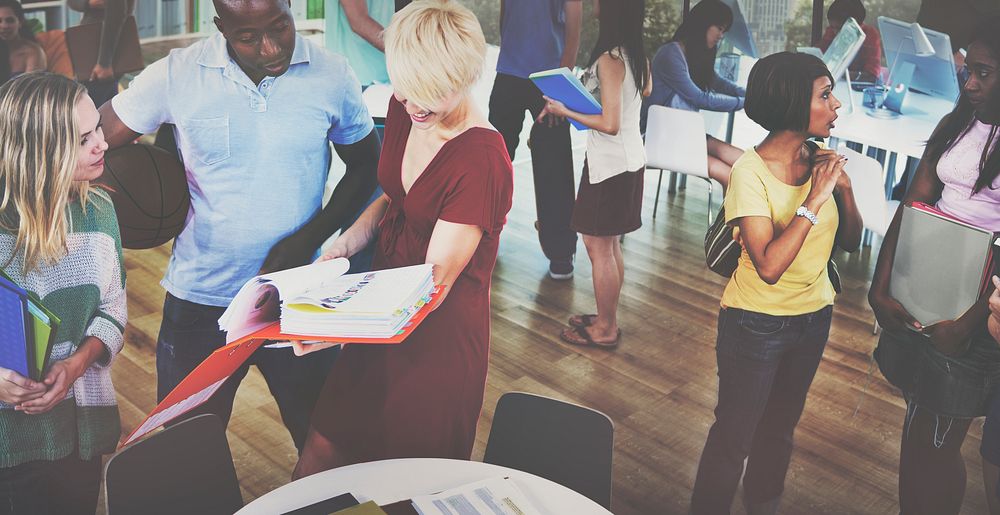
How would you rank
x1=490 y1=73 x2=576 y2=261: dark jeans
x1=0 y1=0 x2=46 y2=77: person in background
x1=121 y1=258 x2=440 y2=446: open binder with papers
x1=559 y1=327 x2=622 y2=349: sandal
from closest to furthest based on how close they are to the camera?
x1=121 y1=258 x2=440 y2=446: open binder with papers, x1=0 y1=0 x2=46 y2=77: person in background, x1=490 y1=73 x2=576 y2=261: dark jeans, x1=559 y1=327 x2=622 y2=349: sandal

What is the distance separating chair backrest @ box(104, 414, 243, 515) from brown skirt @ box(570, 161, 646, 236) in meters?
2.23

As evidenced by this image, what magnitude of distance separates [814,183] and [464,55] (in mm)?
1091

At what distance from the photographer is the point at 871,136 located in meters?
3.31

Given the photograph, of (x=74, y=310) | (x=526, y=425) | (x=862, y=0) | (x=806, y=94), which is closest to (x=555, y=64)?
(x=862, y=0)

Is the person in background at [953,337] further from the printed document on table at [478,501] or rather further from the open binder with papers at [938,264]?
the printed document on table at [478,501]

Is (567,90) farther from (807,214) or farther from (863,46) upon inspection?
(807,214)

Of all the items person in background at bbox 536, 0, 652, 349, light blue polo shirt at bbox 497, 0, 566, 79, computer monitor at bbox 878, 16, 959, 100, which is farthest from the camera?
light blue polo shirt at bbox 497, 0, 566, 79

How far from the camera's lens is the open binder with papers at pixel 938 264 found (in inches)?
105

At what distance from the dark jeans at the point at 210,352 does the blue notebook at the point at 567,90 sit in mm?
1389

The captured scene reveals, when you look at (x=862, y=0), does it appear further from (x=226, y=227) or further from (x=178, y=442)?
(x=178, y=442)

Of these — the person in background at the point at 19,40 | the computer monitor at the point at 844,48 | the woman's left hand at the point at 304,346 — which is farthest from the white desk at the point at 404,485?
the computer monitor at the point at 844,48

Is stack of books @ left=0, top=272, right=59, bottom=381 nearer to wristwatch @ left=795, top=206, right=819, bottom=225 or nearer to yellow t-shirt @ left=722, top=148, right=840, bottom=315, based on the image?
yellow t-shirt @ left=722, top=148, right=840, bottom=315

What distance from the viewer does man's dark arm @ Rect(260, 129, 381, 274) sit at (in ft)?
9.39

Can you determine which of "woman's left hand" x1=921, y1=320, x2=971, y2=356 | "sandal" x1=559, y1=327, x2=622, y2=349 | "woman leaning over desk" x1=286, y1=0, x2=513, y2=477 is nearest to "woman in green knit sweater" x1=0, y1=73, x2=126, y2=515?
"woman leaning over desk" x1=286, y1=0, x2=513, y2=477
